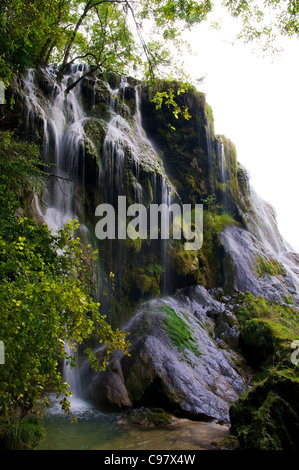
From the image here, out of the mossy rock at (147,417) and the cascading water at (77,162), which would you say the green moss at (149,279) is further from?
the mossy rock at (147,417)

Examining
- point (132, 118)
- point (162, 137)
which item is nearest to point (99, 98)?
point (132, 118)

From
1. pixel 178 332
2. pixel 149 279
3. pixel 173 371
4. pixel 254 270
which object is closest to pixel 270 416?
pixel 173 371

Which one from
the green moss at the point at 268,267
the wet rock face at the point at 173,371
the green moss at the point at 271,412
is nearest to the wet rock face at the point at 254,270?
the green moss at the point at 268,267

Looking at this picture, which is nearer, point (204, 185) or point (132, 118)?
point (132, 118)

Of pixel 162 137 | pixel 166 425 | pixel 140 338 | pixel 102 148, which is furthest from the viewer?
pixel 162 137

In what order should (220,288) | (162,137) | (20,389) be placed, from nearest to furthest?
(20,389) < (220,288) < (162,137)

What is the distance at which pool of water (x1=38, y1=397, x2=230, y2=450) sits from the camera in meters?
4.37

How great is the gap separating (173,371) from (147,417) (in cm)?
130

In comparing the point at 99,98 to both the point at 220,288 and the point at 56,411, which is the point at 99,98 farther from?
the point at 56,411

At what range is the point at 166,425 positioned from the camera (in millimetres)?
5309

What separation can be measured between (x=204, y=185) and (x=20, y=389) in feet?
45.2

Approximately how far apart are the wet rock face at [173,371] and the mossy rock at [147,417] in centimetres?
38

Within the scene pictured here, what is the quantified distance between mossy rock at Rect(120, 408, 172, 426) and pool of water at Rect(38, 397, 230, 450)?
0.16 meters

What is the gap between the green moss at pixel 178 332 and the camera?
307 inches
